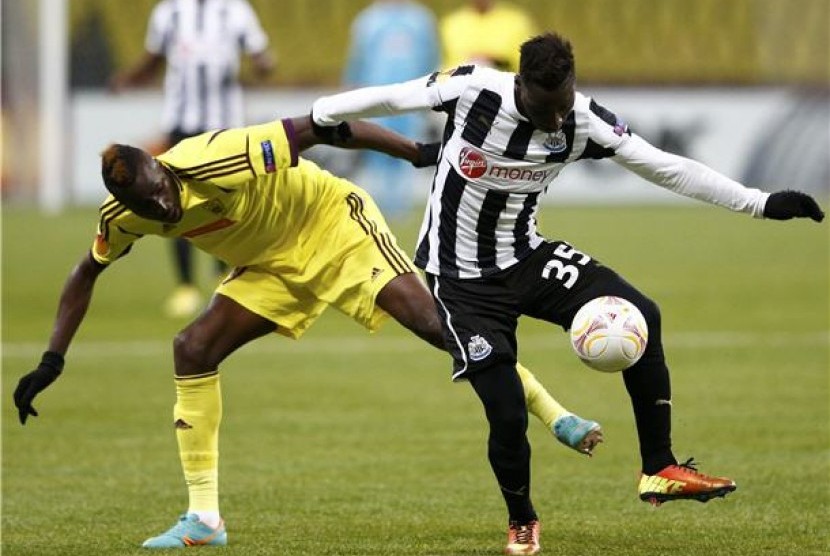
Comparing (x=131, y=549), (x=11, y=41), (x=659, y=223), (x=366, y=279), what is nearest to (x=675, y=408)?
(x=366, y=279)

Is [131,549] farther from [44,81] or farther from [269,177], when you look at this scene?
[44,81]

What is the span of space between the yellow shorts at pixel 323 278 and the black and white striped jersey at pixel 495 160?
0.48 metres

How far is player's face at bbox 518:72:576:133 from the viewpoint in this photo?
20.8ft

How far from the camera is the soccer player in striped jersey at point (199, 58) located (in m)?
15.7

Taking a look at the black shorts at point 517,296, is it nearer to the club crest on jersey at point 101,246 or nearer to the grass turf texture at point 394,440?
the grass turf texture at point 394,440

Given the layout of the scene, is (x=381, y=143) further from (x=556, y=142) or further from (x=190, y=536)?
(x=190, y=536)

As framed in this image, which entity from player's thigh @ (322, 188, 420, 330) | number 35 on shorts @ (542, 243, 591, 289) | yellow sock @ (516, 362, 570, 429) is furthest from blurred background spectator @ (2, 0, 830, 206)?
number 35 on shorts @ (542, 243, 591, 289)

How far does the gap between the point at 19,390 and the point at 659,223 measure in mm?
18519

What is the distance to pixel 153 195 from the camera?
659cm

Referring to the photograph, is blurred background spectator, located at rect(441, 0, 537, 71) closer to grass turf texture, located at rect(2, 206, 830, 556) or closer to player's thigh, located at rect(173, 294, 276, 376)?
grass turf texture, located at rect(2, 206, 830, 556)

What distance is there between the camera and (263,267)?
7.38 m

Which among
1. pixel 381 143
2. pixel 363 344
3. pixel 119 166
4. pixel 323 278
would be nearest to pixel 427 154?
pixel 381 143

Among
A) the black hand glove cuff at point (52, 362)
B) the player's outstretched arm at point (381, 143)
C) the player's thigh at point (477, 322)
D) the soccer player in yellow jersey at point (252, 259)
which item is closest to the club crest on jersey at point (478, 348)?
the player's thigh at point (477, 322)

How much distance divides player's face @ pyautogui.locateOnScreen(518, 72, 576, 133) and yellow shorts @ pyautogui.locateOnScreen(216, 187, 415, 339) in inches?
45.5
